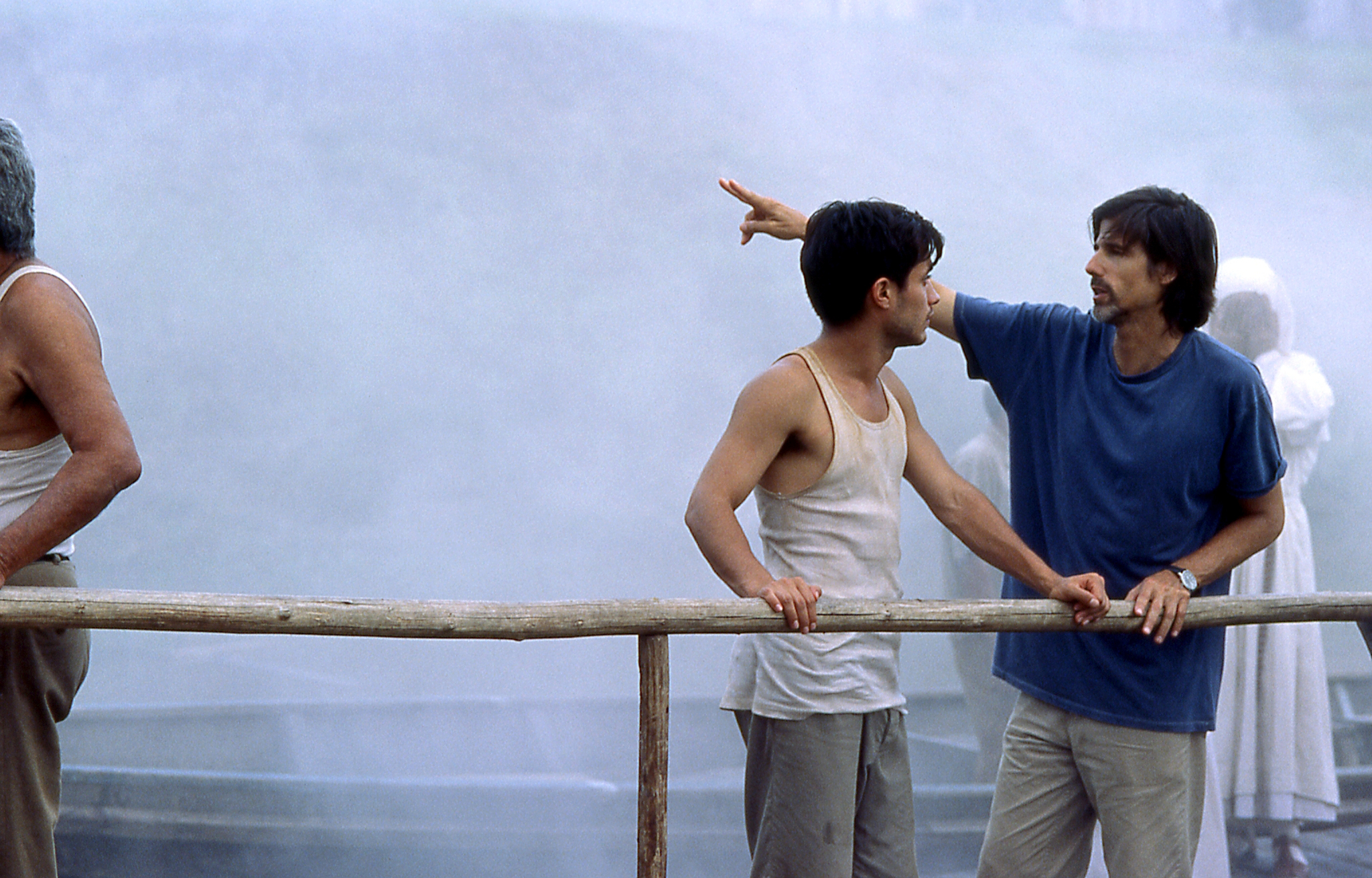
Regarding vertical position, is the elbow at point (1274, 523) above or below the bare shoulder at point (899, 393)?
below

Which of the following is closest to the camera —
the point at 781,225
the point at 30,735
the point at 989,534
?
the point at 30,735

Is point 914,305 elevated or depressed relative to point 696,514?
elevated

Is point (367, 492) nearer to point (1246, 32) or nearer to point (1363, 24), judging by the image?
point (1246, 32)

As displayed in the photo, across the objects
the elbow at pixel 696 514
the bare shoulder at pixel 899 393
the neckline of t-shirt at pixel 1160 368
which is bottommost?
the elbow at pixel 696 514

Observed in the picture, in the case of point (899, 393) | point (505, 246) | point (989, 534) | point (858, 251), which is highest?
point (505, 246)

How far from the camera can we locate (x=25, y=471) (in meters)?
1.87

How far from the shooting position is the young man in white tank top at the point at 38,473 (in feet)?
5.75

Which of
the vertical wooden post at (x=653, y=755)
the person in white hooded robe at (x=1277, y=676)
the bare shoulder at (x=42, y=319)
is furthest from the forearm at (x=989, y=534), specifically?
the person in white hooded robe at (x=1277, y=676)

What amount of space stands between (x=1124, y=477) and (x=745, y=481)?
632 millimetres

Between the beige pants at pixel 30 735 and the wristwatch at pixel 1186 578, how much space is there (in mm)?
1720

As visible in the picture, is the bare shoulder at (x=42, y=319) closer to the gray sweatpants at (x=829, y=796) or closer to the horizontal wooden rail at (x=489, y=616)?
the horizontal wooden rail at (x=489, y=616)

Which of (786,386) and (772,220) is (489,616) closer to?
(786,386)

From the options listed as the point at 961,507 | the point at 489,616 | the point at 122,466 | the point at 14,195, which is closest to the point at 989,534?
the point at 961,507

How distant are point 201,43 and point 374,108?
3.48ft
